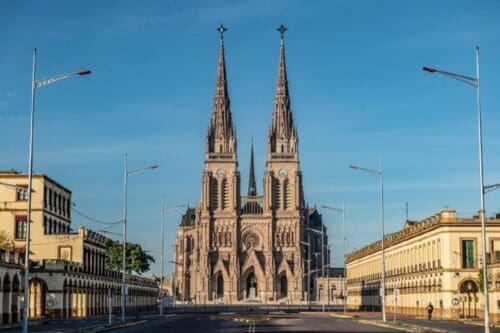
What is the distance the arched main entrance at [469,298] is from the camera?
8150 cm

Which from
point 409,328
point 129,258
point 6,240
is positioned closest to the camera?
point 409,328

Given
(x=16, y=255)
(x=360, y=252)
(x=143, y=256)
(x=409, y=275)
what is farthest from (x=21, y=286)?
(x=143, y=256)

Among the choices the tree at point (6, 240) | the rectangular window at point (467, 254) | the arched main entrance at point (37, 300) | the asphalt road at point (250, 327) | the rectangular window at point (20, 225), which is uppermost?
the rectangular window at point (20, 225)

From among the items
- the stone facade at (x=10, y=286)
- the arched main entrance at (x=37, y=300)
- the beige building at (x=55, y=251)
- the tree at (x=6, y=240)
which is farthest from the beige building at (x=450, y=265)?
the tree at (x=6, y=240)

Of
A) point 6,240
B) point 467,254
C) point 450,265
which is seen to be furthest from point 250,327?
point 6,240

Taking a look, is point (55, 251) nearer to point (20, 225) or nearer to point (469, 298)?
point (20, 225)

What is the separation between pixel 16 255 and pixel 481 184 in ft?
139

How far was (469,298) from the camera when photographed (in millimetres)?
82312

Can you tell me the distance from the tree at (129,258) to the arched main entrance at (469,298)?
10094 cm

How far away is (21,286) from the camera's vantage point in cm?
7356

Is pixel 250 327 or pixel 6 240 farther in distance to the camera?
pixel 6 240

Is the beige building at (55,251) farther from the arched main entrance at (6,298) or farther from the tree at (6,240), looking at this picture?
the arched main entrance at (6,298)

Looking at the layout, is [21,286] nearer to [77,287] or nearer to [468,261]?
[77,287]

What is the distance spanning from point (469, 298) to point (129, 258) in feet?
345
